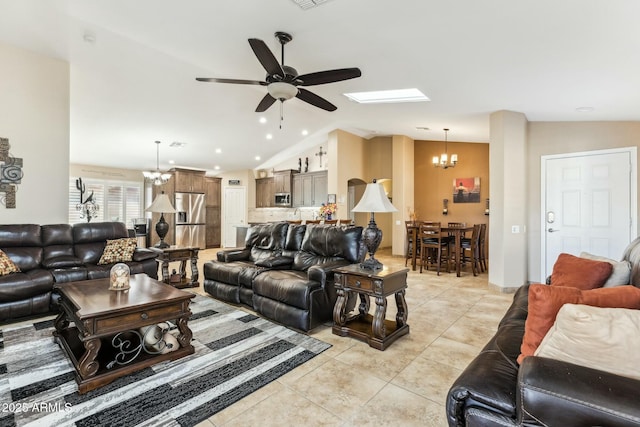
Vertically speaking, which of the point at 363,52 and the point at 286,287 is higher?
the point at 363,52

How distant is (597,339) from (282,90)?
298 cm

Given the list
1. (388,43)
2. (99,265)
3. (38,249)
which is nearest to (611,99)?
→ (388,43)

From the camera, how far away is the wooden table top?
2143 millimetres

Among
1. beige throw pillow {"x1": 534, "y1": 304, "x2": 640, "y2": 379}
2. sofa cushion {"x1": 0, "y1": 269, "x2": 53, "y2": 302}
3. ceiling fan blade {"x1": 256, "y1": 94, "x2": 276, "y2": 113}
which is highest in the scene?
ceiling fan blade {"x1": 256, "y1": 94, "x2": 276, "y2": 113}

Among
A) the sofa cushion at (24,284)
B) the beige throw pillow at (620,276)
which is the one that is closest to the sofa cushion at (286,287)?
the beige throw pillow at (620,276)

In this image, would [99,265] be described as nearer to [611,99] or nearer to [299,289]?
[299,289]

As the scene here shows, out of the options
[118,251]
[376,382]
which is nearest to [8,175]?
[118,251]

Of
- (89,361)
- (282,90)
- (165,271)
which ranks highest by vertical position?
(282,90)

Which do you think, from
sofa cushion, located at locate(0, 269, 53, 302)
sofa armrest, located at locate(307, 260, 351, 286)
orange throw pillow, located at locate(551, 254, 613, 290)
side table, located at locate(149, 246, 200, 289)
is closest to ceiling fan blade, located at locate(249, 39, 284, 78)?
sofa armrest, located at locate(307, 260, 351, 286)

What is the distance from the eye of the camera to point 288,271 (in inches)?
141

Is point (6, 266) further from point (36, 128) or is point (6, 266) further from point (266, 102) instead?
point (266, 102)

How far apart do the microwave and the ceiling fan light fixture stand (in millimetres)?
6263

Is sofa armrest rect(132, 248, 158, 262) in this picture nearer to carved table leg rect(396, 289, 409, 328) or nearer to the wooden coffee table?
the wooden coffee table

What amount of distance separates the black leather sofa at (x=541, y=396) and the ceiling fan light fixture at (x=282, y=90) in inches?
110
